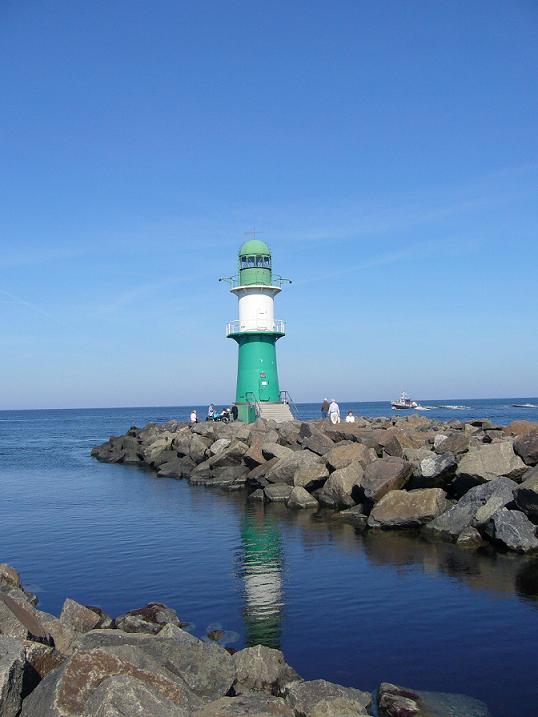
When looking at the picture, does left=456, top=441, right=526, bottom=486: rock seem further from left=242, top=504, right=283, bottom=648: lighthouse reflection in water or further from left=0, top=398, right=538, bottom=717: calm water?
left=242, top=504, right=283, bottom=648: lighthouse reflection in water

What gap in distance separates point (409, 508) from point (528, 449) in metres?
2.99

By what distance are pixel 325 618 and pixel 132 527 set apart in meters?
8.30

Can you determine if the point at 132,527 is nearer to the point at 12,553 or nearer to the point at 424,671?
the point at 12,553

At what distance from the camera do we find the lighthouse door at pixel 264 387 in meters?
31.9

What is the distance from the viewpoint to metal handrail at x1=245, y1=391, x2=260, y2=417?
31.6 m

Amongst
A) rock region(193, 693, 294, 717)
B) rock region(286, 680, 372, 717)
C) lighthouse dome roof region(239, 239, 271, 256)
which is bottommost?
rock region(286, 680, 372, 717)

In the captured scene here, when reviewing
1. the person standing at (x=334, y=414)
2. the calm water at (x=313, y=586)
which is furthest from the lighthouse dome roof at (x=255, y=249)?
the calm water at (x=313, y=586)

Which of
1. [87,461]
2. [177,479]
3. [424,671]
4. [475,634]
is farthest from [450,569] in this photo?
[87,461]

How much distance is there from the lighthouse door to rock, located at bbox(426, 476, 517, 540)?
17.8 metres

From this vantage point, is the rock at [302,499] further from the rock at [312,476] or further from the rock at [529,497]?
the rock at [529,497]

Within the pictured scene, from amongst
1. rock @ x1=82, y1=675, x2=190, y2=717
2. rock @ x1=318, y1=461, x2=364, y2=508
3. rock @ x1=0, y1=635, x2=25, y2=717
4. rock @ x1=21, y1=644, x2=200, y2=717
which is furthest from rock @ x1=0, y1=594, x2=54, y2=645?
rock @ x1=318, y1=461, x2=364, y2=508

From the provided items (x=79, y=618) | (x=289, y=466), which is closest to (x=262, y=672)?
(x=79, y=618)

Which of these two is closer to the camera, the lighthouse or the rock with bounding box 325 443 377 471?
the rock with bounding box 325 443 377 471

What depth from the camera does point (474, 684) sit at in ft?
24.6
